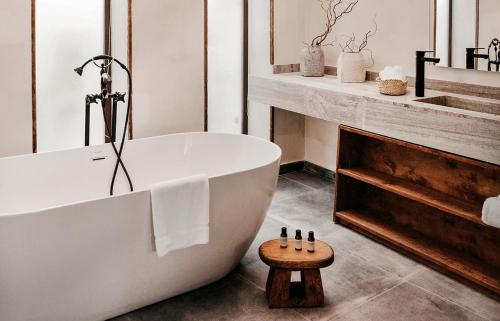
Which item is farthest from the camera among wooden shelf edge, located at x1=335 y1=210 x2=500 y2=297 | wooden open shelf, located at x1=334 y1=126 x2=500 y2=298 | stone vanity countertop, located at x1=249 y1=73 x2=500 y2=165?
wooden open shelf, located at x1=334 y1=126 x2=500 y2=298

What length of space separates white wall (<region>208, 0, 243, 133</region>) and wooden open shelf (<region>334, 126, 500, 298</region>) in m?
1.19

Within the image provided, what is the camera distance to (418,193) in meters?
3.27

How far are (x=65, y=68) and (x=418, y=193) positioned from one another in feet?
7.49

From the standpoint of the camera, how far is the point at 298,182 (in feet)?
15.2

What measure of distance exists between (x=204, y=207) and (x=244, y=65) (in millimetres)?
2259

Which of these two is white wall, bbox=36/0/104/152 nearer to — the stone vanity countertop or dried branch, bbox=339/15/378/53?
the stone vanity countertop

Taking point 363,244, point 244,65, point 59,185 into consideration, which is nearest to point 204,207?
point 59,185

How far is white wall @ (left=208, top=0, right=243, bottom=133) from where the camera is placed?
438cm

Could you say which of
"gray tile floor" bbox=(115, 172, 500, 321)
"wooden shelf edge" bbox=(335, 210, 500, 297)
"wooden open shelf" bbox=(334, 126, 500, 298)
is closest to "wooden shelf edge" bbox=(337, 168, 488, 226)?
"wooden open shelf" bbox=(334, 126, 500, 298)

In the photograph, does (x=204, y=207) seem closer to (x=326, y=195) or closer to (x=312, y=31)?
(x=326, y=195)

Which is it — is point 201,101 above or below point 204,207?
above

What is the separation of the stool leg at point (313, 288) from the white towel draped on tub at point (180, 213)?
50 cm

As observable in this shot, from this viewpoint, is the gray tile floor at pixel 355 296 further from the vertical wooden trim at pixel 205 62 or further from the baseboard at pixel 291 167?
the baseboard at pixel 291 167

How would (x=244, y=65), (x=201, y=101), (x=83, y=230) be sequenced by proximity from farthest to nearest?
(x=244, y=65) < (x=201, y=101) < (x=83, y=230)
